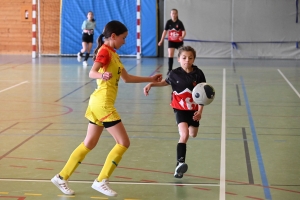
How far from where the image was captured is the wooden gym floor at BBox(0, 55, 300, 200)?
19.3ft

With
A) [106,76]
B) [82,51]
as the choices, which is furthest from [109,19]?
[106,76]

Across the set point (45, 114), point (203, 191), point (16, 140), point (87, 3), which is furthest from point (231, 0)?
point (203, 191)

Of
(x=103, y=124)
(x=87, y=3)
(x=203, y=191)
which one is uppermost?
(x=87, y=3)

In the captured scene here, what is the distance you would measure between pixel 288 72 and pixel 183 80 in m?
12.5

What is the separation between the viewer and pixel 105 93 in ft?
18.1

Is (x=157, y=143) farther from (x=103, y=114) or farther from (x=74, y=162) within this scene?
(x=103, y=114)

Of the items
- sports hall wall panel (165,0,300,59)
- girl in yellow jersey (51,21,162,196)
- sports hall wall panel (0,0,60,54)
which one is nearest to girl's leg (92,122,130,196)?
girl in yellow jersey (51,21,162,196)

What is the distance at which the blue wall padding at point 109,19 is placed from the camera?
78.2 feet

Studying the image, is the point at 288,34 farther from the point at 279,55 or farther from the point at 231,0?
the point at 231,0

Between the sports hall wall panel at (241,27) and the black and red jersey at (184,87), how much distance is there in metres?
17.7

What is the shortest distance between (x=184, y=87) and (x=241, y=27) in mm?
17865

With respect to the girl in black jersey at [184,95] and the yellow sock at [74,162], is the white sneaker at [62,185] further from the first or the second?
the girl in black jersey at [184,95]

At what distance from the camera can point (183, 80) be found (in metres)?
6.37

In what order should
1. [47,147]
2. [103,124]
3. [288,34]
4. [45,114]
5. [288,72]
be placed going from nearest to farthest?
[103,124] → [47,147] → [45,114] → [288,72] → [288,34]
